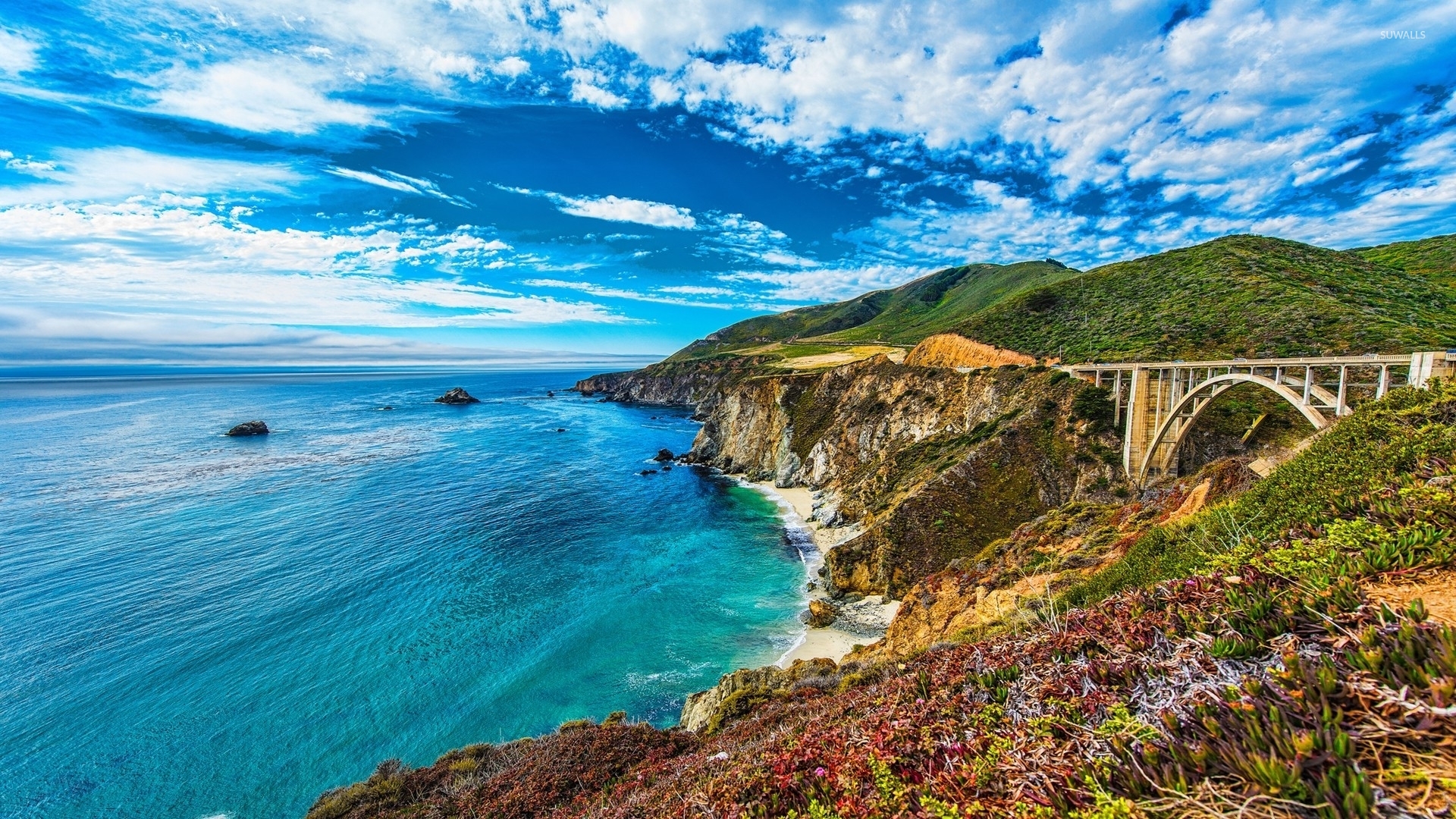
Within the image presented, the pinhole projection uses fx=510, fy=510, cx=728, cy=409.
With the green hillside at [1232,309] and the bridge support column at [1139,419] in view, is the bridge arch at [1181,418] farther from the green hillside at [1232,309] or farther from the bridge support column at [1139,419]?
the green hillside at [1232,309]

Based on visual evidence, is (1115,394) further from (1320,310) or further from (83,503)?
(83,503)

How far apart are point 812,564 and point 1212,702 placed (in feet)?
108

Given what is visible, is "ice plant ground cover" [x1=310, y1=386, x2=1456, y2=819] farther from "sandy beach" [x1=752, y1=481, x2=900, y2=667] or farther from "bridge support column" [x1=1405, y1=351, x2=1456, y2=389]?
"sandy beach" [x1=752, y1=481, x2=900, y2=667]

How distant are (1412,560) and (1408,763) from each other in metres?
3.15

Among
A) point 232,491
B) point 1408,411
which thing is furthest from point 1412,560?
point 232,491

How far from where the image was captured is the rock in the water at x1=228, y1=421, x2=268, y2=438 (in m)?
83.6

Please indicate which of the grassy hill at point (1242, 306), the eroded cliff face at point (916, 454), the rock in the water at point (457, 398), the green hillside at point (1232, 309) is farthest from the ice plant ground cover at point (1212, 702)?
the rock in the water at point (457, 398)

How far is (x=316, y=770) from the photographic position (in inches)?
734

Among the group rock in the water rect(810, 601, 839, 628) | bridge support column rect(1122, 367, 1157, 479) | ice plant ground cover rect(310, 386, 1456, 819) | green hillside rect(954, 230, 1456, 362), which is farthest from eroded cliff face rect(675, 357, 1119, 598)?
ice plant ground cover rect(310, 386, 1456, 819)

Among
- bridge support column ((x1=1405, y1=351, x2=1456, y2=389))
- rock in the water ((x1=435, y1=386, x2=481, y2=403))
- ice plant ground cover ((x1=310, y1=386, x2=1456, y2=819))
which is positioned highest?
bridge support column ((x1=1405, y1=351, x2=1456, y2=389))

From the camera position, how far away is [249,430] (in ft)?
277

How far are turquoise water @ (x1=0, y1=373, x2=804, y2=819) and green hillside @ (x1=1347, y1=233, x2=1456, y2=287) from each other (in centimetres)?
7828

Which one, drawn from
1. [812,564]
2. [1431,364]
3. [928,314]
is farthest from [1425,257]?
[928,314]

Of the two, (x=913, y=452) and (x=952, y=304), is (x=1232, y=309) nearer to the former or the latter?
(x=913, y=452)
